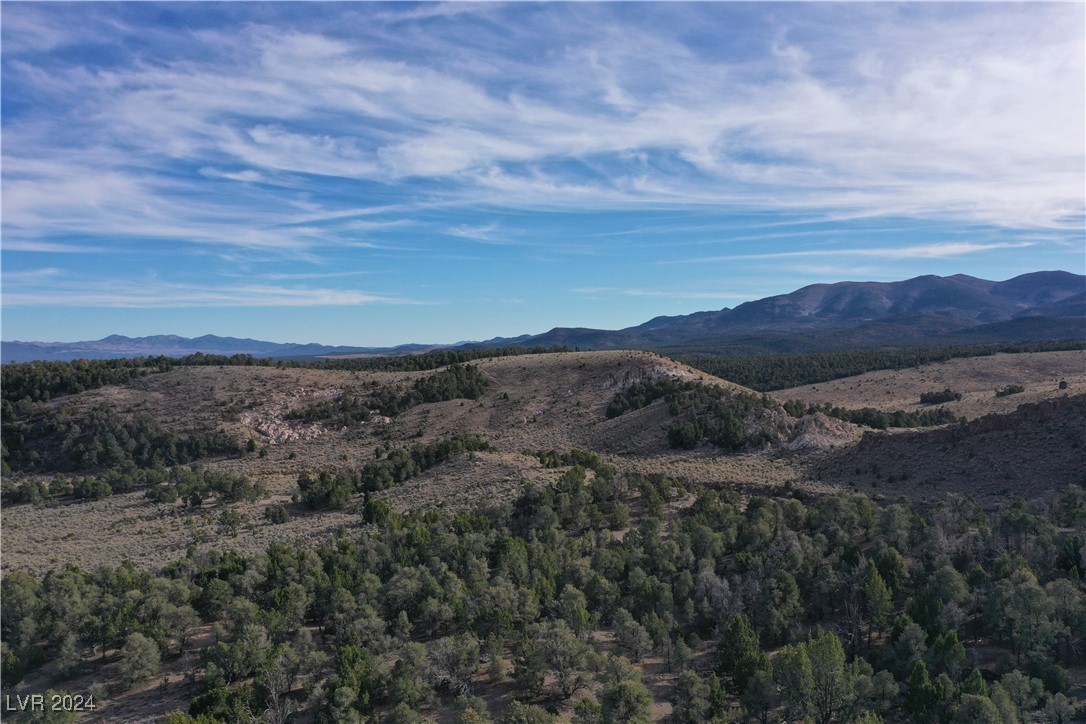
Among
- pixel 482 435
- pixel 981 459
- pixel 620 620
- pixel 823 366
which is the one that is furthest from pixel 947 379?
pixel 620 620

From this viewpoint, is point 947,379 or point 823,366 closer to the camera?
point 947,379

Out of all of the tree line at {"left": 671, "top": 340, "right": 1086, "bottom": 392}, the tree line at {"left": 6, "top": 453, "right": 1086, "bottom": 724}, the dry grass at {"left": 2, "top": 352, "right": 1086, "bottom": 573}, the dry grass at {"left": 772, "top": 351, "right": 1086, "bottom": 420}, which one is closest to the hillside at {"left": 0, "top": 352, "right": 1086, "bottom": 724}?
the tree line at {"left": 6, "top": 453, "right": 1086, "bottom": 724}

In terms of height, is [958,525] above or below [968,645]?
above

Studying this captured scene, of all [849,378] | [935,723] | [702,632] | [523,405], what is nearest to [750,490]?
[702,632]

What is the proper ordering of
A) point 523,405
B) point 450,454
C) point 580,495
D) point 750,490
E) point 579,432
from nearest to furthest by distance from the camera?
point 580,495
point 750,490
point 450,454
point 579,432
point 523,405

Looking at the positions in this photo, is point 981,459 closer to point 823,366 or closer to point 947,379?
point 947,379

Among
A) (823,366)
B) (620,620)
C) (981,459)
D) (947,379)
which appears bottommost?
(620,620)

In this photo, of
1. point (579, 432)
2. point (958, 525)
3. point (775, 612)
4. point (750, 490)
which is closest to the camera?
point (775, 612)

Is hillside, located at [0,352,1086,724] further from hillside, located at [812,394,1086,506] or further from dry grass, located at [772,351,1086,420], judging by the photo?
dry grass, located at [772,351,1086,420]

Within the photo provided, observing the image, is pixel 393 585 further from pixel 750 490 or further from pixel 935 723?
pixel 750 490

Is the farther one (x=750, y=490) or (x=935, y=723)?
(x=750, y=490)

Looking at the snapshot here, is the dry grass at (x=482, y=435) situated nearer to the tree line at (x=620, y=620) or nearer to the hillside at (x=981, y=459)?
the hillside at (x=981, y=459)
